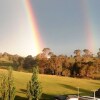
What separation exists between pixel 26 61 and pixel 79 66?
39.8m

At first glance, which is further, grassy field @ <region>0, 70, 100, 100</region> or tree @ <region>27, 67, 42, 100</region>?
grassy field @ <region>0, 70, 100, 100</region>

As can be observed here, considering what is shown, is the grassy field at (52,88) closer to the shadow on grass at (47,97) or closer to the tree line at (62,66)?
the shadow on grass at (47,97)

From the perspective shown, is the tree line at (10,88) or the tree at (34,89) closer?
the tree line at (10,88)

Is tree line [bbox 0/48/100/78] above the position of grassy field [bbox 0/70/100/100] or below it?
above

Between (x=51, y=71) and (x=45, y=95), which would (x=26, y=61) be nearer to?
(x=51, y=71)

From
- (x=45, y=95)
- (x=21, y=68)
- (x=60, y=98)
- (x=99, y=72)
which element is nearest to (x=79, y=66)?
(x=99, y=72)

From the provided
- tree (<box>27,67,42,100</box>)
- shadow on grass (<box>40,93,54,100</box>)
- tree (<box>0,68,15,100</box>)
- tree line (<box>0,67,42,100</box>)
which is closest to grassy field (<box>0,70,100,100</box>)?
shadow on grass (<box>40,93,54,100</box>)

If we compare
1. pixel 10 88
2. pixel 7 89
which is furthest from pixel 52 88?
pixel 7 89

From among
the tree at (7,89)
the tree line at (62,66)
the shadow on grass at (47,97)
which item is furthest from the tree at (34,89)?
the tree line at (62,66)

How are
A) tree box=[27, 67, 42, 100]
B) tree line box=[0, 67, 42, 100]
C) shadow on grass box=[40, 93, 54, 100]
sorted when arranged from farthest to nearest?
shadow on grass box=[40, 93, 54, 100] → tree box=[27, 67, 42, 100] → tree line box=[0, 67, 42, 100]

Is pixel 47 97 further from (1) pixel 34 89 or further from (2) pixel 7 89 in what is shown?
(2) pixel 7 89

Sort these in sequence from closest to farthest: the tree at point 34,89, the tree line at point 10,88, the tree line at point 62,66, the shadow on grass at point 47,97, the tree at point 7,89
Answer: the tree at point 7,89, the tree line at point 10,88, the tree at point 34,89, the shadow on grass at point 47,97, the tree line at point 62,66

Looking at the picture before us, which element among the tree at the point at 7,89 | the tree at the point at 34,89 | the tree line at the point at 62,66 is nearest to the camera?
the tree at the point at 7,89

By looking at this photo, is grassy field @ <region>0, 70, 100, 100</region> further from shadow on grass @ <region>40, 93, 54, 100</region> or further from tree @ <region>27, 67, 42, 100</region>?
tree @ <region>27, 67, 42, 100</region>
